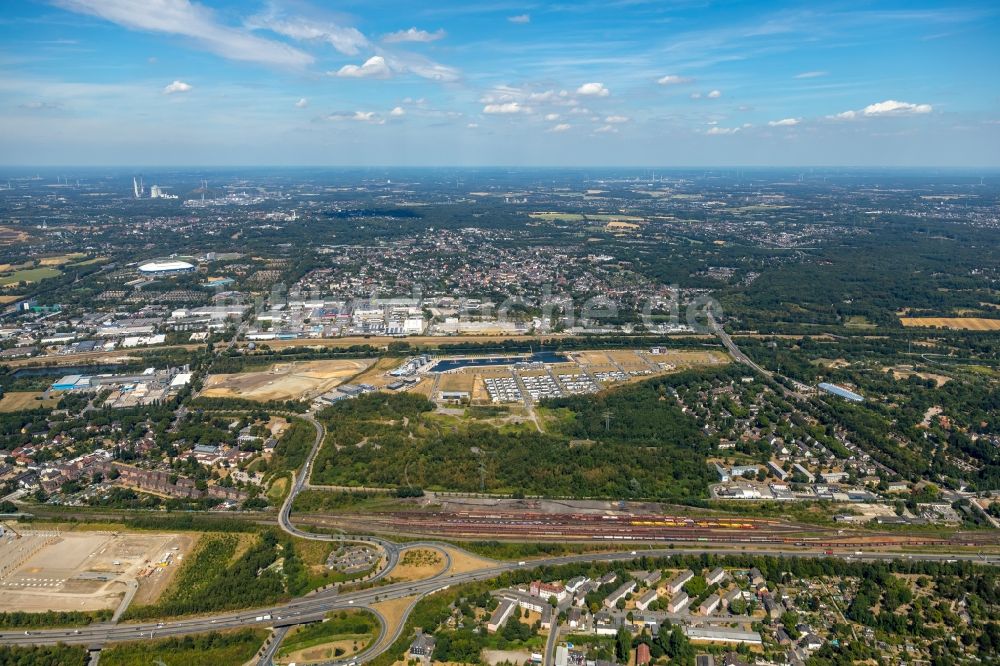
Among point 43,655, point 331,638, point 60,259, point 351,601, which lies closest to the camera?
point 43,655

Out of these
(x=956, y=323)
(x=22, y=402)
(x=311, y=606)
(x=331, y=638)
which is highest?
Answer: (x=956, y=323)

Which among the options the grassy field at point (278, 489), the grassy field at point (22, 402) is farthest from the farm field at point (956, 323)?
the grassy field at point (22, 402)

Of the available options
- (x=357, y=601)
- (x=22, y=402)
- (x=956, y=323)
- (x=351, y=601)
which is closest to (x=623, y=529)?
(x=357, y=601)

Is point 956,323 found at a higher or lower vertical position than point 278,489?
higher

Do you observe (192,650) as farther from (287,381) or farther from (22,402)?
(22,402)

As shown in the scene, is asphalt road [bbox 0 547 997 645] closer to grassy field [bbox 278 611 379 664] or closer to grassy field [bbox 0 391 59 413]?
grassy field [bbox 278 611 379 664]

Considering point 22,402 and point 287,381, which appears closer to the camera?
point 22,402

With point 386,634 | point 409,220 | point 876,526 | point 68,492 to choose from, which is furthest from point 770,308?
point 409,220

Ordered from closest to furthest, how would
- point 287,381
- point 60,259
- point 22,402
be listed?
point 22,402
point 287,381
point 60,259
